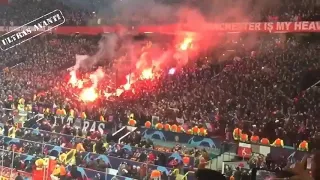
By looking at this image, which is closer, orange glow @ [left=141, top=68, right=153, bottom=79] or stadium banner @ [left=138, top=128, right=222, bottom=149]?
stadium banner @ [left=138, top=128, right=222, bottom=149]

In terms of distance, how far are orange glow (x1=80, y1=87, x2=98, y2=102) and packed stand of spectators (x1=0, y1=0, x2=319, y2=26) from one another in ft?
3.12

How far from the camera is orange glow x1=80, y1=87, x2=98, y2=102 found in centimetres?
618

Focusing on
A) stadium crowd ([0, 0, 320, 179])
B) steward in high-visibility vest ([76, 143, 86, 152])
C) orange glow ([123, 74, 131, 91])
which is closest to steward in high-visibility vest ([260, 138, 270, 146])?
stadium crowd ([0, 0, 320, 179])

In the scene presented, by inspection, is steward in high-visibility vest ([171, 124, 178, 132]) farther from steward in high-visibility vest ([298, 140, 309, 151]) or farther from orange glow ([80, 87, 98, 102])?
steward in high-visibility vest ([298, 140, 309, 151])

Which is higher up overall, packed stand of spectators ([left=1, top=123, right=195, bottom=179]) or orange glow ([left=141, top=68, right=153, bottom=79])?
orange glow ([left=141, top=68, right=153, bottom=79])

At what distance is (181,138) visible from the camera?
17.1ft

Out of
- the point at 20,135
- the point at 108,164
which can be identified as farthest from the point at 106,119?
the point at 20,135

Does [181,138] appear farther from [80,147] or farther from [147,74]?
[80,147]

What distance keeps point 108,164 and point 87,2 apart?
2.38 m

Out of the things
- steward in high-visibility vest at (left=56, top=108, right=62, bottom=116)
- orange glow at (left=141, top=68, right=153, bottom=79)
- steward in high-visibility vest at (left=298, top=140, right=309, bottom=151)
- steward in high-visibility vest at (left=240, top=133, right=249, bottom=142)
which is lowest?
steward in high-visibility vest at (left=298, top=140, right=309, bottom=151)

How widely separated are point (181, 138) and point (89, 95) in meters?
1.68

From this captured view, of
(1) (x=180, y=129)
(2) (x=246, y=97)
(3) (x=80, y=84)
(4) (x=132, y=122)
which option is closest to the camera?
(2) (x=246, y=97)

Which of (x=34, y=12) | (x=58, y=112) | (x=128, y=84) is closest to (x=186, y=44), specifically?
(x=128, y=84)

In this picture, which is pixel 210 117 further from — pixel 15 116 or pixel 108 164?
pixel 15 116
